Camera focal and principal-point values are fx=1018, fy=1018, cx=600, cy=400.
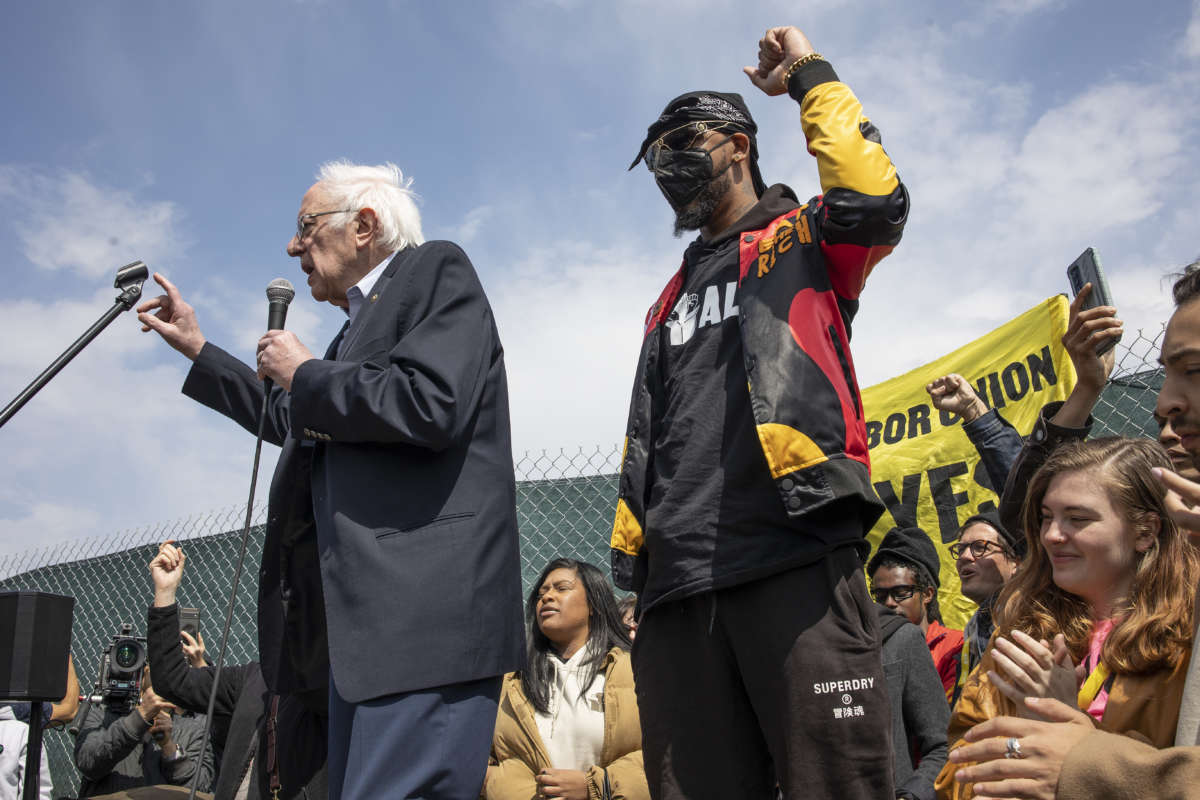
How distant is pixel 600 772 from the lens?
381 centimetres

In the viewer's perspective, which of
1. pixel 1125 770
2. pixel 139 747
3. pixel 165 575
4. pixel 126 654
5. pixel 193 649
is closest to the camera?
pixel 1125 770

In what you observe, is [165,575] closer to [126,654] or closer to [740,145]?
[126,654]

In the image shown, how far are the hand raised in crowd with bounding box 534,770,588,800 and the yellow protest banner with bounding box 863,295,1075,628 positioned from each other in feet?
5.73

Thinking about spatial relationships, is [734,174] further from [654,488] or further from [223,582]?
[223,582]

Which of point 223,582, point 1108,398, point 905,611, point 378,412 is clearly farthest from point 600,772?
point 223,582

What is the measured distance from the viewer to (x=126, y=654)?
19.3ft

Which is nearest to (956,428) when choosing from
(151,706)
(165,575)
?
(165,575)

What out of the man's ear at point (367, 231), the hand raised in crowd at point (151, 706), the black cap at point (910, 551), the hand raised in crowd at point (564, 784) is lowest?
the hand raised in crowd at point (564, 784)

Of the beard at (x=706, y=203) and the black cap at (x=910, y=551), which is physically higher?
the beard at (x=706, y=203)

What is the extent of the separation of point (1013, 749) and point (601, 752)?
8.62 ft

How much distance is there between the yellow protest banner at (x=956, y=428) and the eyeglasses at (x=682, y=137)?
267cm

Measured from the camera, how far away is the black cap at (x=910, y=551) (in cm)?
450

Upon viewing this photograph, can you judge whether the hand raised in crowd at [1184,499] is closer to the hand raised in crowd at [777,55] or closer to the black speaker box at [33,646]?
the hand raised in crowd at [777,55]

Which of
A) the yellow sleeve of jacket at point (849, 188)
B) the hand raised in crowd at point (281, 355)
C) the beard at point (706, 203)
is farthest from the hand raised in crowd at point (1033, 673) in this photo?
the hand raised in crowd at point (281, 355)
